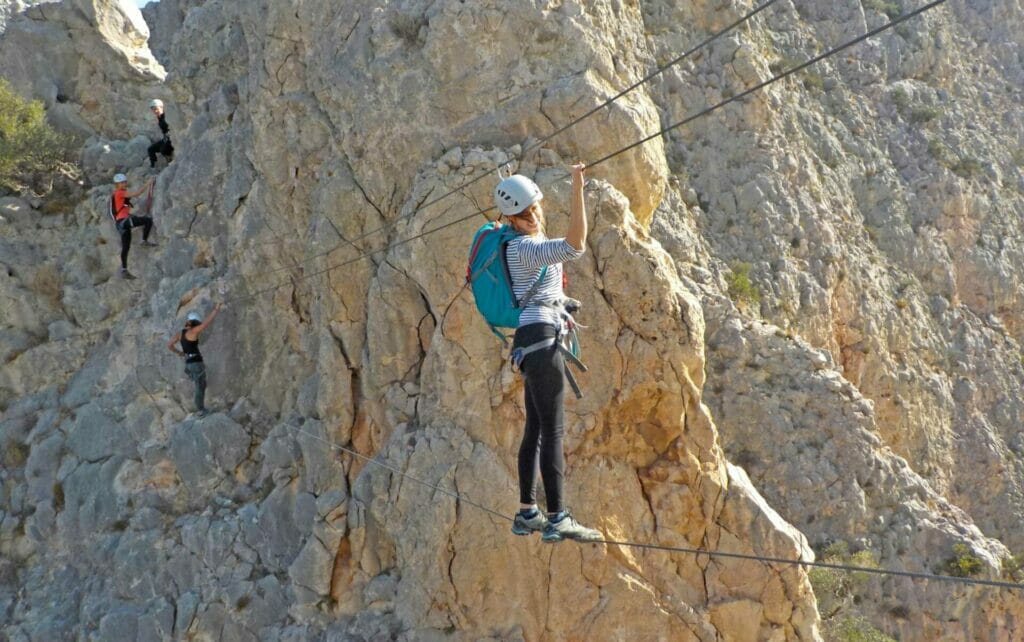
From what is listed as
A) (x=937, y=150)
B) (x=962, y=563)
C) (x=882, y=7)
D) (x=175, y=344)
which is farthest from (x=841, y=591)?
(x=882, y=7)

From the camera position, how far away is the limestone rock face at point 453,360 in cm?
1302

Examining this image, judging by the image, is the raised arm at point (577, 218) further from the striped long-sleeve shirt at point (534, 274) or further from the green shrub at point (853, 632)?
the green shrub at point (853, 632)

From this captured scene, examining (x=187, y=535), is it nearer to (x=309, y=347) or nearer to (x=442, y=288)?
(x=309, y=347)

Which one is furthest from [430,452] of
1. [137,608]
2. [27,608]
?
[27,608]

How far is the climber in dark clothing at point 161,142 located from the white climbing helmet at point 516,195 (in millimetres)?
13168

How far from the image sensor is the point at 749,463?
2014 centimetres

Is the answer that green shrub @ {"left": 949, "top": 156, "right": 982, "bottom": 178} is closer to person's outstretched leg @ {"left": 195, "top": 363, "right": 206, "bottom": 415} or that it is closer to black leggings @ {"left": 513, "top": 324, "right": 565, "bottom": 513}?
person's outstretched leg @ {"left": 195, "top": 363, "right": 206, "bottom": 415}

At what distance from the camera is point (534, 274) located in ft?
28.0

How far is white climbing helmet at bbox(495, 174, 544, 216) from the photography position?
27.3 feet

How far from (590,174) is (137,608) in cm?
941

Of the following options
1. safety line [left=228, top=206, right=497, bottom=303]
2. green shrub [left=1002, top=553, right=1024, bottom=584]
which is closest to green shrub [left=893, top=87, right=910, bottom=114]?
green shrub [left=1002, top=553, right=1024, bottom=584]

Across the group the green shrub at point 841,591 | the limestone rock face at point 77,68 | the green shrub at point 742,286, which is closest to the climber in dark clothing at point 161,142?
the limestone rock face at point 77,68

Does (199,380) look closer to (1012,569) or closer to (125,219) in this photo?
(125,219)

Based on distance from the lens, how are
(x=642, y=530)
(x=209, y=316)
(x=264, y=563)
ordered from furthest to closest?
(x=209, y=316)
(x=264, y=563)
(x=642, y=530)
